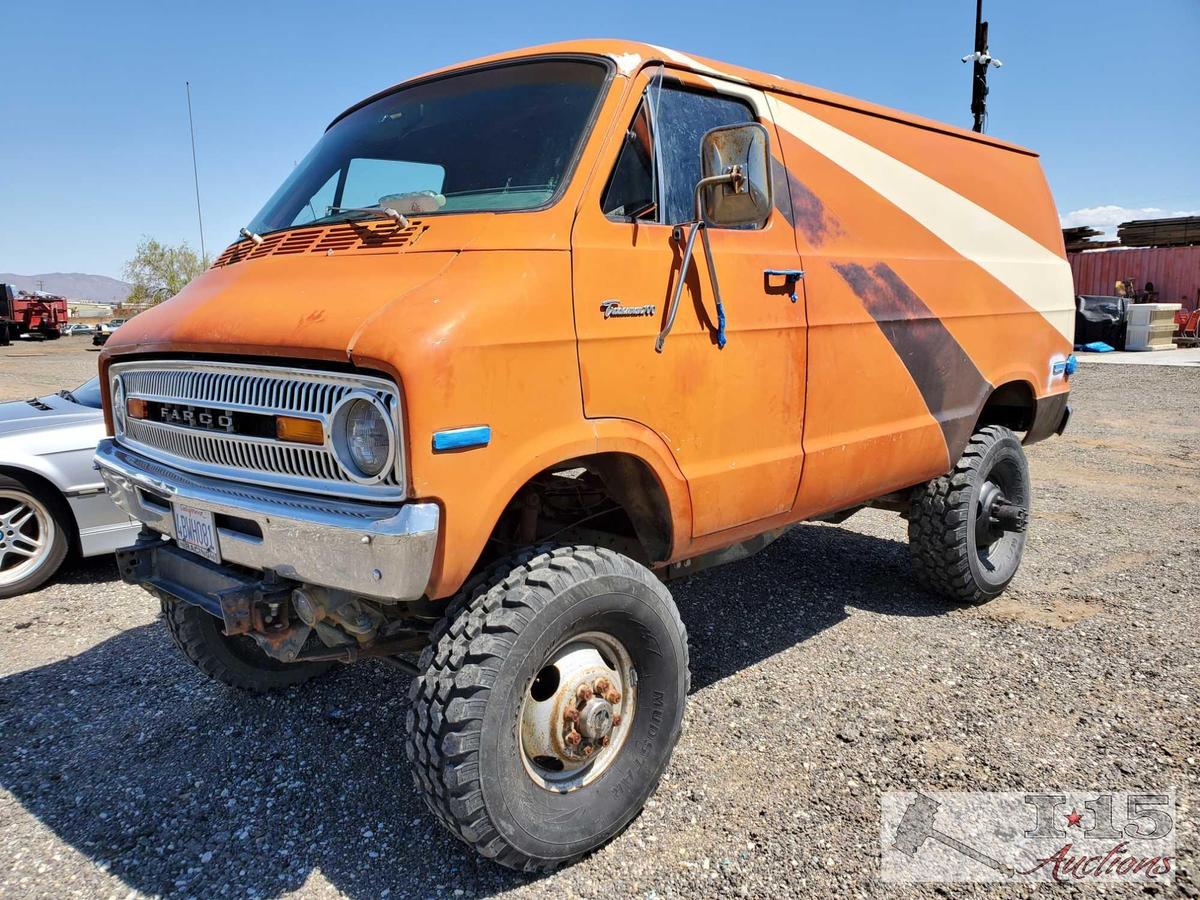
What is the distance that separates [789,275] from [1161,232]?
2909 cm

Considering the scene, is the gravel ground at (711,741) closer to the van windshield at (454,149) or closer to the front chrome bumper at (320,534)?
the front chrome bumper at (320,534)

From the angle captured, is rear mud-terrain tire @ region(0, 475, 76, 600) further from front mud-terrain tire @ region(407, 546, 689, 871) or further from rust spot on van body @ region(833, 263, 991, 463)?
rust spot on van body @ region(833, 263, 991, 463)

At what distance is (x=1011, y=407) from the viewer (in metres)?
5.39

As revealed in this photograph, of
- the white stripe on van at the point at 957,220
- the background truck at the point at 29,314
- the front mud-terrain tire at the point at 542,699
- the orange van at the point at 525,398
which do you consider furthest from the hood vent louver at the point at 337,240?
the background truck at the point at 29,314

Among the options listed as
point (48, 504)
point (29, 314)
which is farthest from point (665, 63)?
point (29, 314)

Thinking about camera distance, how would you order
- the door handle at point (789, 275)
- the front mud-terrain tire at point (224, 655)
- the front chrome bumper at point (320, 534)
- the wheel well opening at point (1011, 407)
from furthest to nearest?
1. the wheel well opening at point (1011, 407)
2. the front mud-terrain tire at point (224, 655)
3. the door handle at point (789, 275)
4. the front chrome bumper at point (320, 534)

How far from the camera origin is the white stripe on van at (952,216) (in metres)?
3.82

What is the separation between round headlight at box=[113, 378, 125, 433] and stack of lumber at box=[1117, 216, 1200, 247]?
99.9 feet

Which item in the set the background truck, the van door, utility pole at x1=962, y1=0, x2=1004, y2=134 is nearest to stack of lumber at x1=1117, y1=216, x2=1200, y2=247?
utility pole at x1=962, y1=0, x2=1004, y2=134

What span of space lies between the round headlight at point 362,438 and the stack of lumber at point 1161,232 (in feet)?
99.8

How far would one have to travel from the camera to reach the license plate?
9.04 ft

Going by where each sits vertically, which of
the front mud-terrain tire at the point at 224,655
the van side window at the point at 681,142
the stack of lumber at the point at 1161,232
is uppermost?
the stack of lumber at the point at 1161,232

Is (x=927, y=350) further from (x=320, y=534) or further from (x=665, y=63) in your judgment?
(x=320, y=534)

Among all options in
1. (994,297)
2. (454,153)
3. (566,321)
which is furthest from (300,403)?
(994,297)
